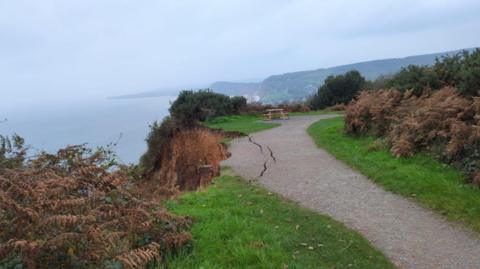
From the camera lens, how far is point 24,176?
5129mm

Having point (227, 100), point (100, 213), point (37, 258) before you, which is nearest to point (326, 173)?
point (100, 213)

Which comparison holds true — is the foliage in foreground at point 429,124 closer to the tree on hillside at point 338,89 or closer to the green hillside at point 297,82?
the tree on hillside at point 338,89

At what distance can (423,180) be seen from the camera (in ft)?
30.3

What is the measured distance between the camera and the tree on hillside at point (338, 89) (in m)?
38.7

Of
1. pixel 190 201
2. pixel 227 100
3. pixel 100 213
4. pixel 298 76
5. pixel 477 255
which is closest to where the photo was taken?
pixel 100 213

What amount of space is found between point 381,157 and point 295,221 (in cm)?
496

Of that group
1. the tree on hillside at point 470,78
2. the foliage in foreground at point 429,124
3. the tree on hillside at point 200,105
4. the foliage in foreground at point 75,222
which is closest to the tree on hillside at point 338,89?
the tree on hillside at point 200,105

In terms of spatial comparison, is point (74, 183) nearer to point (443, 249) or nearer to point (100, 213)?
point (100, 213)

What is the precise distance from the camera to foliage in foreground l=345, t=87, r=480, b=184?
971cm

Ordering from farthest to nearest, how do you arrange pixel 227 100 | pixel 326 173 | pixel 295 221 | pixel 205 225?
pixel 227 100 < pixel 326 173 < pixel 295 221 < pixel 205 225

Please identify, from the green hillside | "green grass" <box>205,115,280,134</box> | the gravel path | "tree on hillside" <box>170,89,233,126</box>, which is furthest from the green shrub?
the green hillside

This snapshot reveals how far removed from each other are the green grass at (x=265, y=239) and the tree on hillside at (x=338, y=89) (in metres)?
31.1

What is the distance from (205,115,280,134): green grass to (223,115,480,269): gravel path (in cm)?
717

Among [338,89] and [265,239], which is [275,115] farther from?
[265,239]
